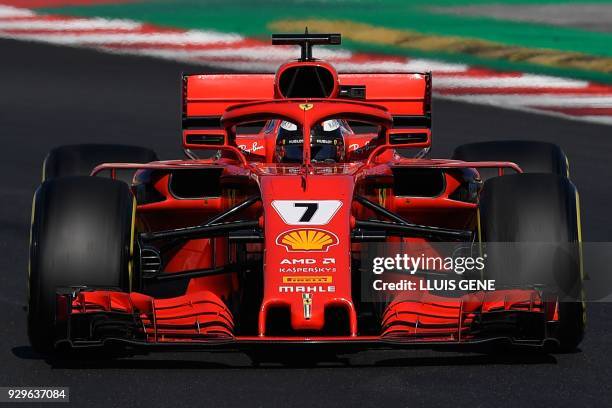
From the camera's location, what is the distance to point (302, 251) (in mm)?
7832

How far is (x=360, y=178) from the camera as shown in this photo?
8562 millimetres

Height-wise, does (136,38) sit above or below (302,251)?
above

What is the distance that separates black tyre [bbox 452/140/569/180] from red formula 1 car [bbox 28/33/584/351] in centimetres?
79

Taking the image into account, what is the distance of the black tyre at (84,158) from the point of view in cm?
1007

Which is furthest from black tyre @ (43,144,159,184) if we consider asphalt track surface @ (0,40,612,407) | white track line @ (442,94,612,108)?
white track line @ (442,94,612,108)

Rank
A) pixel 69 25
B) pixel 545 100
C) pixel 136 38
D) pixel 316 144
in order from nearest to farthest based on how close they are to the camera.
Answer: pixel 316 144
pixel 545 100
pixel 136 38
pixel 69 25

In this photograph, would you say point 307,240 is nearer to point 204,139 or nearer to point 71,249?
point 71,249

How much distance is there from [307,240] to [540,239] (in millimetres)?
1068

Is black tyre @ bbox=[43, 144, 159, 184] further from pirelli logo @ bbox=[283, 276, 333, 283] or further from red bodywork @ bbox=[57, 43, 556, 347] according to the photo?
pirelli logo @ bbox=[283, 276, 333, 283]

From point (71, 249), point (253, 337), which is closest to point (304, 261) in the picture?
point (253, 337)

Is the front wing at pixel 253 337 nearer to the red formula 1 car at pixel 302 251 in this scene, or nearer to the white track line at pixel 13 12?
the red formula 1 car at pixel 302 251

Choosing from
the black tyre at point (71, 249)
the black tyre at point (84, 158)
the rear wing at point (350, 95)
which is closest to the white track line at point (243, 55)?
the rear wing at point (350, 95)

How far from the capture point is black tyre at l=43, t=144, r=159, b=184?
396 inches

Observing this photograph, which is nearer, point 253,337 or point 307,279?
point 253,337
